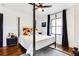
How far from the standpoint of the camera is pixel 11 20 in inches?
62.2

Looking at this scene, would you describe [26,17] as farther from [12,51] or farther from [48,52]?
[48,52]

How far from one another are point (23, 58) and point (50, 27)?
0.80 metres

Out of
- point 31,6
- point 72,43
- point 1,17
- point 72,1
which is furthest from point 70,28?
point 1,17

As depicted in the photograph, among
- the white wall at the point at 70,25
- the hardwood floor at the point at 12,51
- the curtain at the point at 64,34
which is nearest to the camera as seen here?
the hardwood floor at the point at 12,51

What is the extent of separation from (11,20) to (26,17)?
28 centimetres

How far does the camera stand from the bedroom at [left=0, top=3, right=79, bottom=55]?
1.54 meters

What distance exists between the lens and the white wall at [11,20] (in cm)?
152

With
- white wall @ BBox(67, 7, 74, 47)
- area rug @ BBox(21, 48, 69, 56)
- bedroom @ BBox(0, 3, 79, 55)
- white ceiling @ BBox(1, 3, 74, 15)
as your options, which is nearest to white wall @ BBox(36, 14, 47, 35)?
bedroom @ BBox(0, 3, 79, 55)

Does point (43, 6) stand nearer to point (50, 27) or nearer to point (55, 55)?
point (50, 27)

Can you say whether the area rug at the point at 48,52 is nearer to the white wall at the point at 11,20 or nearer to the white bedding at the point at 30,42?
the white bedding at the point at 30,42

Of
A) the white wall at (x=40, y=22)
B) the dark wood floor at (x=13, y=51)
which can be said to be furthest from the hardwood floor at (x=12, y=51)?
the white wall at (x=40, y=22)

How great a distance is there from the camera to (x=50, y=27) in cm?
177

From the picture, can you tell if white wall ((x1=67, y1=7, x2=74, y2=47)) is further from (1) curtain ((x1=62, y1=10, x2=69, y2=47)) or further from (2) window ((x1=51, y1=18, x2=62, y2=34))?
(2) window ((x1=51, y1=18, x2=62, y2=34))

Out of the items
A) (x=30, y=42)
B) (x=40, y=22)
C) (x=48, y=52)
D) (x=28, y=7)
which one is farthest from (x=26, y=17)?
(x=48, y=52)
